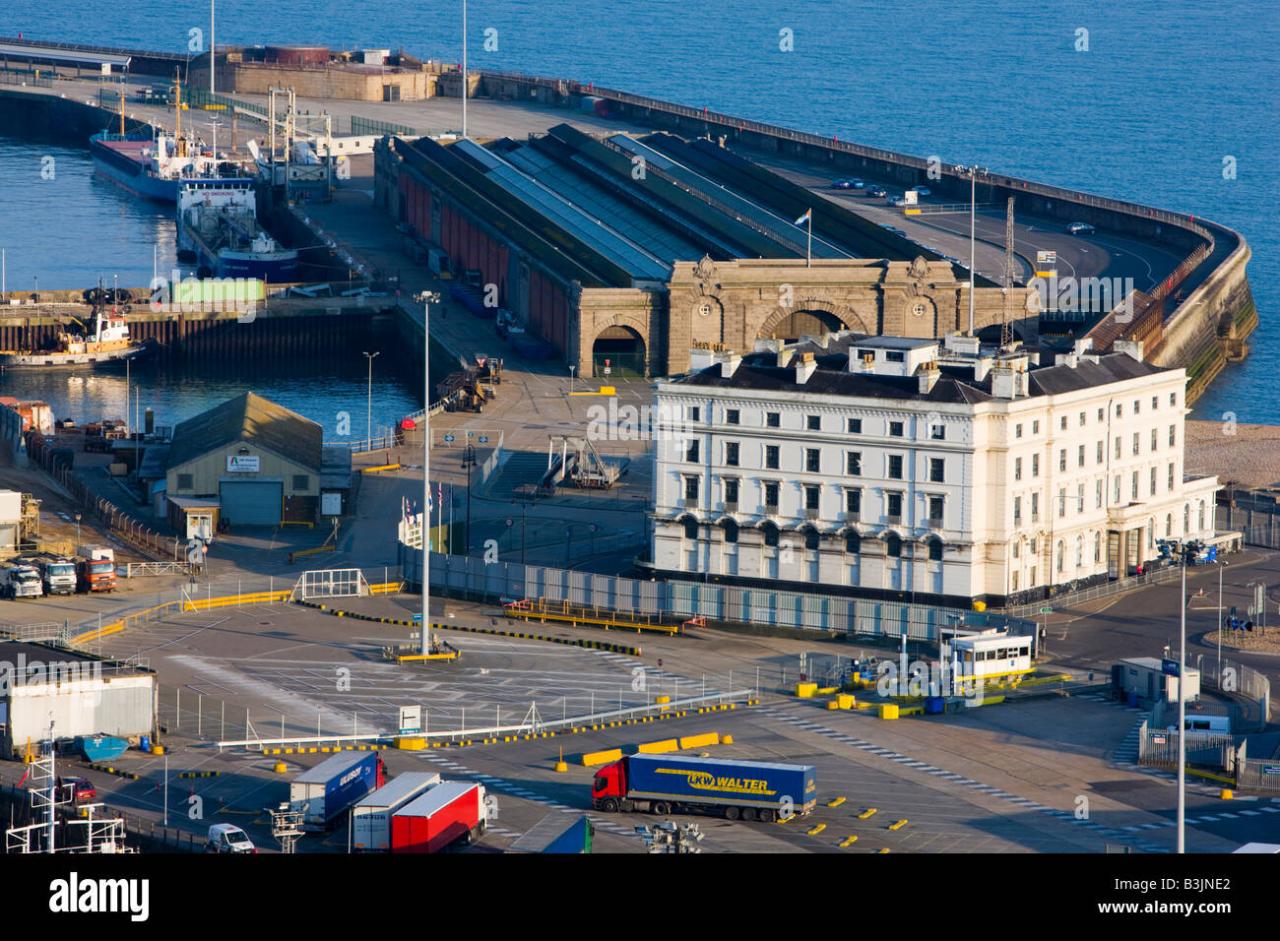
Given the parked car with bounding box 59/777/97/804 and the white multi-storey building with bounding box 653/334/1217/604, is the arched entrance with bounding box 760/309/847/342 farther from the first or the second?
the parked car with bounding box 59/777/97/804

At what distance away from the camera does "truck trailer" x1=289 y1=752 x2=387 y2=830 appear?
229 ft

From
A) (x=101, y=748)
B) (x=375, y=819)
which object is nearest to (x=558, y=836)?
(x=375, y=819)

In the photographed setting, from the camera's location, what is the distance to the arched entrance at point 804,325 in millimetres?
142625

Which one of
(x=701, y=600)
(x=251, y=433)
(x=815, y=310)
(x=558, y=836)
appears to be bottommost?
(x=558, y=836)

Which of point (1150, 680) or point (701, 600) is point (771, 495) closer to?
point (701, 600)

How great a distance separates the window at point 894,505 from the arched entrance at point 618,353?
47443 millimetres

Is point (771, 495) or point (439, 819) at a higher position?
point (771, 495)

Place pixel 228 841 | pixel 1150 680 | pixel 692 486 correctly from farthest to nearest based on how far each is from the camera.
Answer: pixel 692 486 → pixel 1150 680 → pixel 228 841

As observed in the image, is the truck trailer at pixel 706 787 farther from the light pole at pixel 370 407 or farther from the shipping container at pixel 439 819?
the light pole at pixel 370 407

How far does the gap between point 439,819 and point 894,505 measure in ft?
113

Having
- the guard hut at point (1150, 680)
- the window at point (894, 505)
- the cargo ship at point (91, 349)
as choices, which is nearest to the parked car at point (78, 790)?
the guard hut at point (1150, 680)

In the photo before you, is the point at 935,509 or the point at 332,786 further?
the point at 935,509

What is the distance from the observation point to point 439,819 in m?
66.2
